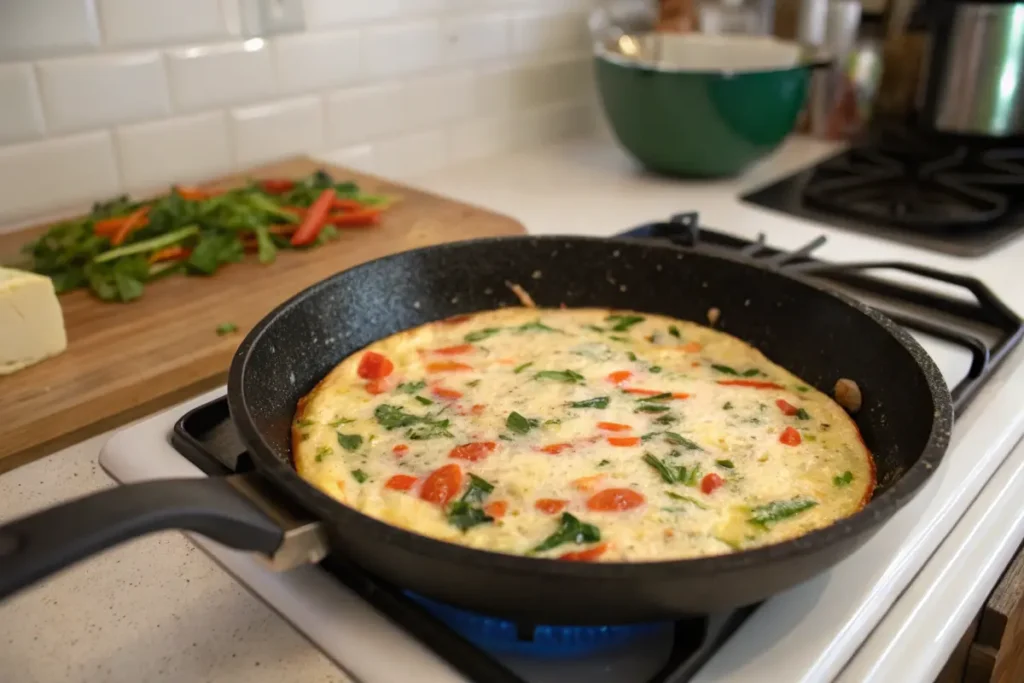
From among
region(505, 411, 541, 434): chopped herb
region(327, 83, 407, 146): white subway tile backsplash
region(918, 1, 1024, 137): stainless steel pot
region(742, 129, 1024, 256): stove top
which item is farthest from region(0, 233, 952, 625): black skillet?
region(918, 1, 1024, 137): stainless steel pot

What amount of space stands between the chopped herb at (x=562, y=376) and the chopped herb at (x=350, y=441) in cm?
22

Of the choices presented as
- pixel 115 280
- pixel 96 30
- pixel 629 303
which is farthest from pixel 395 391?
pixel 96 30

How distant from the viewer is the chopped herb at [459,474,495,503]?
0.74 m

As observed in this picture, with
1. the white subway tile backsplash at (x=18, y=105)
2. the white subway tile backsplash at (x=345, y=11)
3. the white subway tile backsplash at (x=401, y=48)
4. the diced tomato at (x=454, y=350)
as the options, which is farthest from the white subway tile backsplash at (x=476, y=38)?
the diced tomato at (x=454, y=350)

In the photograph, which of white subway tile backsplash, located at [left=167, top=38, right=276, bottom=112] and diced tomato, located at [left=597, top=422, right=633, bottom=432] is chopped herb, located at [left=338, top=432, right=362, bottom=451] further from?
white subway tile backsplash, located at [left=167, top=38, right=276, bottom=112]

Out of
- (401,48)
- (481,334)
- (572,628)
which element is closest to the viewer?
(572,628)

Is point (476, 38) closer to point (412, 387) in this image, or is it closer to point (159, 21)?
point (159, 21)

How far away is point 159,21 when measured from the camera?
127 cm

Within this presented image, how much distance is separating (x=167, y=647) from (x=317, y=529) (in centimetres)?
16

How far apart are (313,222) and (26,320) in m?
0.43

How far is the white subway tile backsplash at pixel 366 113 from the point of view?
61.5 inches

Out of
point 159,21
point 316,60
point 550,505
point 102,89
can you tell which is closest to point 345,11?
point 316,60

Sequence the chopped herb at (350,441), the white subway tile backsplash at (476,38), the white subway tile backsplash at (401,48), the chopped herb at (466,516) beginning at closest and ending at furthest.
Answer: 1. the chopped herb at (466,516)
2. the chopped herb at (350,441)
3. the white subway tile backsplash at (401,48)
4. the white subway tile backsplash at (476,38)

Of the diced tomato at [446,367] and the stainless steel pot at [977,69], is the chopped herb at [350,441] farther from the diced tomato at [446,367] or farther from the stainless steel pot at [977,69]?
the stainless steel pot at [977,69]
